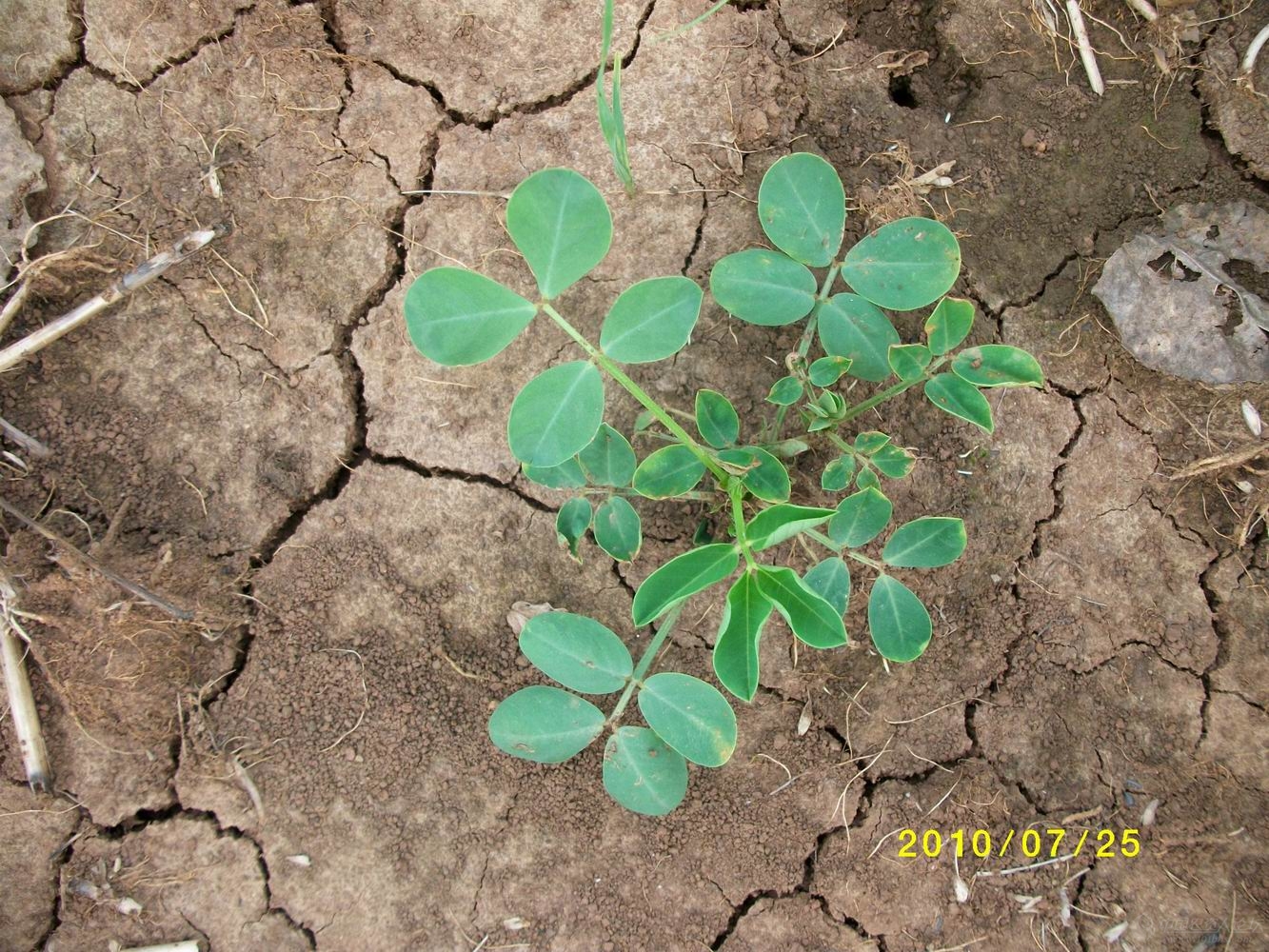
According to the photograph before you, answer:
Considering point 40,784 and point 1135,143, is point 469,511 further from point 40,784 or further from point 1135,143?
point 1135,143

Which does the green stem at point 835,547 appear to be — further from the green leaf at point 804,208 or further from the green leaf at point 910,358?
the green leaf at point 804,208

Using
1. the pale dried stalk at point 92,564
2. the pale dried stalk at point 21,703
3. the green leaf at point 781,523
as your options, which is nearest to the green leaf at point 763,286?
the green leaf at point 781,523

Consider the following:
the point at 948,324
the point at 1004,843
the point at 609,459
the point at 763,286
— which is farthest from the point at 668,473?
the point at 1004,843

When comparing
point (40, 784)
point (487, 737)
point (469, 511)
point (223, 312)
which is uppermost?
point (223, 312)

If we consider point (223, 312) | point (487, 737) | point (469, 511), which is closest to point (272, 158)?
point (223, 312)

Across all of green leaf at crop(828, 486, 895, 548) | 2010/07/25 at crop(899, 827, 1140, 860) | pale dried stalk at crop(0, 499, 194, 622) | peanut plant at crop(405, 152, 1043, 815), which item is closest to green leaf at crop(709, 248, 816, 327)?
peanut plant at crop(405, 152, 1043, 815)

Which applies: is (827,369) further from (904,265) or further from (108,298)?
(108,298)
